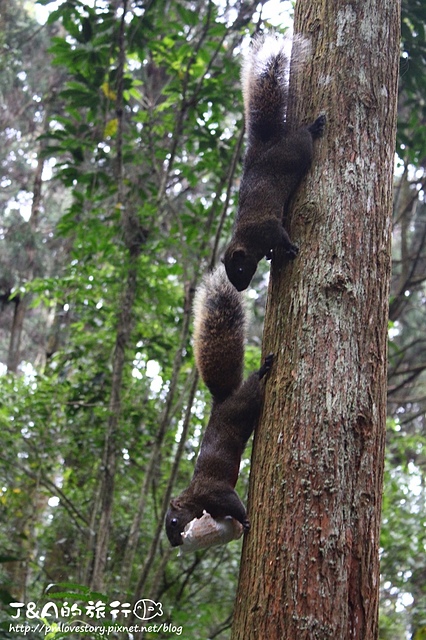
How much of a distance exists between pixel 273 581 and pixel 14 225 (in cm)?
1250

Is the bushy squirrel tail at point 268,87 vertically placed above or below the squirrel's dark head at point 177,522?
above

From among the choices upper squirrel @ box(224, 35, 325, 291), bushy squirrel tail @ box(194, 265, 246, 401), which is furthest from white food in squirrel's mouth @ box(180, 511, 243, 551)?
upper squirrel @ box(224, 35, 325, 291)

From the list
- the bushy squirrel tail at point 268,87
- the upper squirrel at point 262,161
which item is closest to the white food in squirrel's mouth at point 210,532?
the upper squirrel at point 262,161

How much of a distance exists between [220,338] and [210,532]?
896mm

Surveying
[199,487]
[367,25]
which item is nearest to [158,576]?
[199,487]

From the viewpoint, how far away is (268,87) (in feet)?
10.1

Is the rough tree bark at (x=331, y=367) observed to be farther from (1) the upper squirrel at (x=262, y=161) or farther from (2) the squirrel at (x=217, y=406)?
(2) the squirrel at (x=217, y=406)

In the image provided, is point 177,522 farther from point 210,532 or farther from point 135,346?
point 135,346

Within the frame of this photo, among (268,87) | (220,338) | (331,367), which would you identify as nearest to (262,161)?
(268,87)

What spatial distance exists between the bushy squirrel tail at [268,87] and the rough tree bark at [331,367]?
1.47ft

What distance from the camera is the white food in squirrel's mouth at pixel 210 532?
9.22 feet

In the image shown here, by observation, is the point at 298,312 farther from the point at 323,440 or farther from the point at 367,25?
the point at 367,25

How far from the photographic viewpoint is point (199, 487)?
3168 mm

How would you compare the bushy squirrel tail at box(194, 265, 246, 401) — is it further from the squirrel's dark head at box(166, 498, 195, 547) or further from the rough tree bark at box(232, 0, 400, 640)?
the rough tree bark at box(232, 0, 400, 640)
